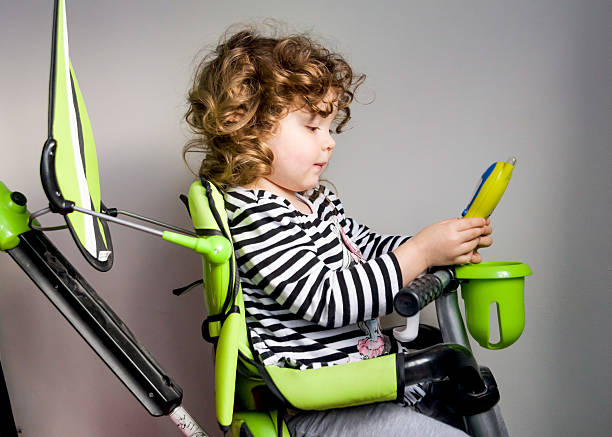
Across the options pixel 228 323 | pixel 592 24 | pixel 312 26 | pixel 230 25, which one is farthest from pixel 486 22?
pixel 228 323

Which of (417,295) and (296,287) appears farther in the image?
(296,287)

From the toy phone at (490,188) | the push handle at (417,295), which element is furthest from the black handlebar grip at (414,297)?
the toy phone at (490,188)

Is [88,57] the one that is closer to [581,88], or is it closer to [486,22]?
[486,22]

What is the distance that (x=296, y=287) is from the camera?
2.27 feet

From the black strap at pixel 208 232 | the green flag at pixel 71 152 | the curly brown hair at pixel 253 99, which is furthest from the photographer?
the curly brown hair at pixel 253 99

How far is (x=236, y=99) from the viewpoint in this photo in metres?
0.82

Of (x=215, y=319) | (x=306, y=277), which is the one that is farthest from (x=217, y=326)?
(x=306, y=277)

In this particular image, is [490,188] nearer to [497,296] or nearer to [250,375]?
[497,296]

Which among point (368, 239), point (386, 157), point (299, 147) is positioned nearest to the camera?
point (299, 147)

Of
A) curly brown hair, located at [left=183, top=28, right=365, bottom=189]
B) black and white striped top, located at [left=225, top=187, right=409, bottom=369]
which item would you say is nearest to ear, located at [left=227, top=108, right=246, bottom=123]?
curly brown hair, located at [left=183, top=28, right=365, bottom=189]

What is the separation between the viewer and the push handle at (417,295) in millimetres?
556

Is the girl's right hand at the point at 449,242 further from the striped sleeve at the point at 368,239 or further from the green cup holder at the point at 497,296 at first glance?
the striped sleeve at the point at 368,239

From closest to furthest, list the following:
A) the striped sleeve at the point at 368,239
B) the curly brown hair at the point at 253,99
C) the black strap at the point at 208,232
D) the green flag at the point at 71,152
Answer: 1. the green flag at the point at 71,152
2. the black strap at the point at 208,232
3. the curly brown hair at the point at 253,99
4. the striped sleeve at the point at 368,239

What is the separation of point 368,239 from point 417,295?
17.4 inches
